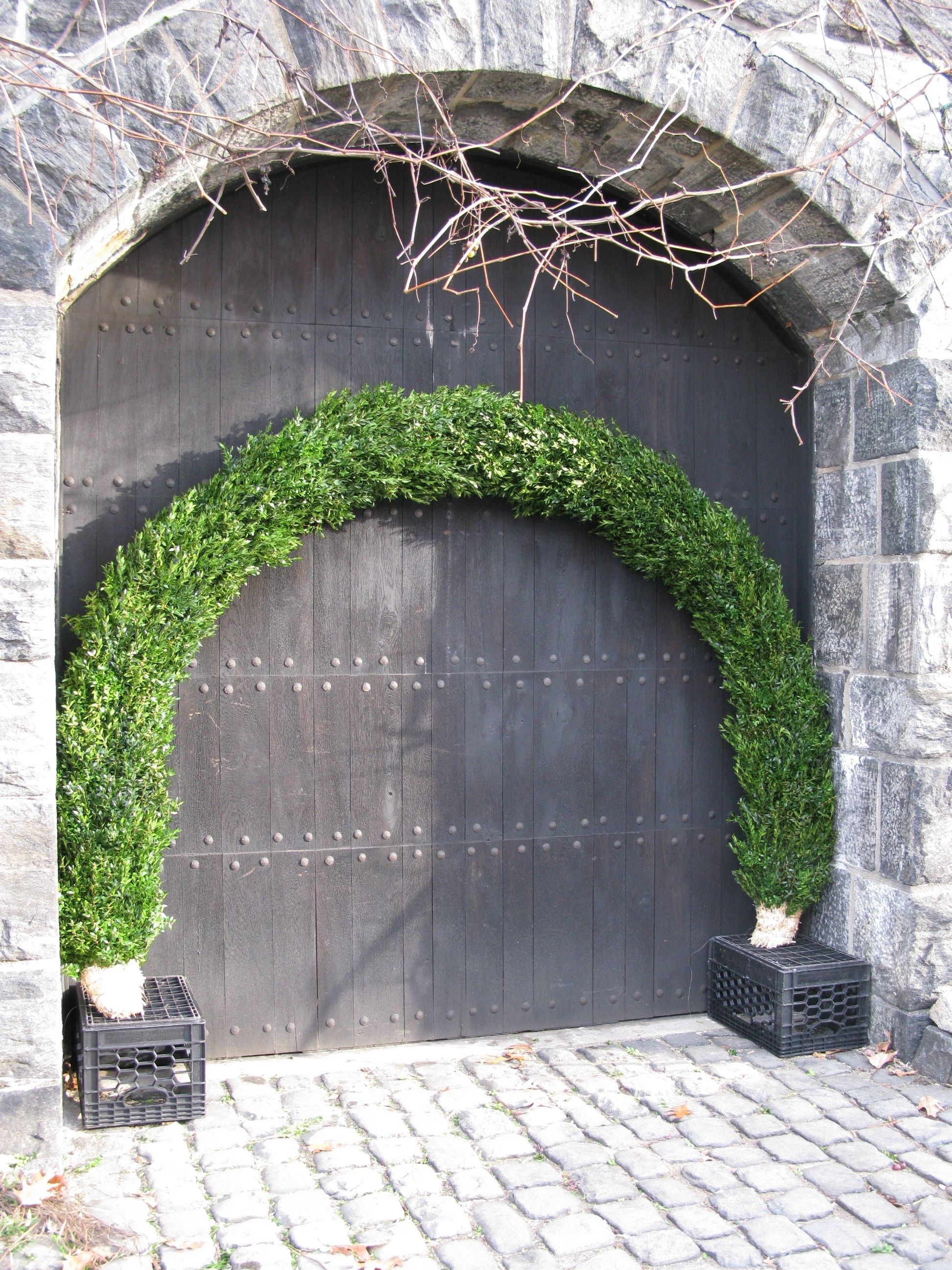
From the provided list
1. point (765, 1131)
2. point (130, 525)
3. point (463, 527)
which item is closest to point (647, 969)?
point (765, 1131)

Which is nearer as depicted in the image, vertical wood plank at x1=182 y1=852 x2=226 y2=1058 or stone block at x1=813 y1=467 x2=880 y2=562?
vertical wood plank at x1=182 y1=852 x2=226 y2=1058

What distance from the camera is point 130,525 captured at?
3535 millimetres

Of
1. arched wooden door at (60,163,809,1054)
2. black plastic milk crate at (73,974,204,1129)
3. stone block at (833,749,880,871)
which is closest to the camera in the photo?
black plastic milk crate at (73,974,204,1129)

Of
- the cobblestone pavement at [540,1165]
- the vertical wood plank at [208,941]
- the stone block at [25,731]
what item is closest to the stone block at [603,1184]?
the cobblestone pavement at [540,1165]

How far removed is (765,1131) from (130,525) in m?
2.62

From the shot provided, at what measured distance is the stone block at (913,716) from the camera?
366 cm

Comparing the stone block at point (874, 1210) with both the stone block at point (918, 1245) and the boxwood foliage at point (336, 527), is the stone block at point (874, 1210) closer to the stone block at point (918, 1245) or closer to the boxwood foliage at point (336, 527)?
the stone block at point (918, 1245)

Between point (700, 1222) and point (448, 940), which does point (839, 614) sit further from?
point (700, 1222)

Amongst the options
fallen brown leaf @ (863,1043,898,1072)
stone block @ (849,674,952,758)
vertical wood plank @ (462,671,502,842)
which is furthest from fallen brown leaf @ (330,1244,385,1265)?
stone block @ (849,674,952,758)

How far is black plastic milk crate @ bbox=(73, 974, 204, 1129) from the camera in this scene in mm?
3148

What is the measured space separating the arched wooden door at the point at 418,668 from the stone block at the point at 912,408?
0.44 metres

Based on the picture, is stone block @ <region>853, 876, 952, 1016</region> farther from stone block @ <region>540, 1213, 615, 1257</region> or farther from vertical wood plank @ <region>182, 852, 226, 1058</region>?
vertical wood plank @ <region>182, 852, 226, 1058</region>

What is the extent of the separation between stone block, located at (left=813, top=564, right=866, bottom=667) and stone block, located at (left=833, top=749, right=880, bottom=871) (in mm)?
347

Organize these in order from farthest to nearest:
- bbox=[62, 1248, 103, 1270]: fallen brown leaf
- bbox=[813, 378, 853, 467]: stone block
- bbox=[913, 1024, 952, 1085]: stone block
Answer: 1. bbox=[813, 378, 853, 467]: stone block
2. bbox=[913, 1024, 952, 1085]: stone block
3. bbox=[62, 1248, 103, 1270]: fallen brown leaf
